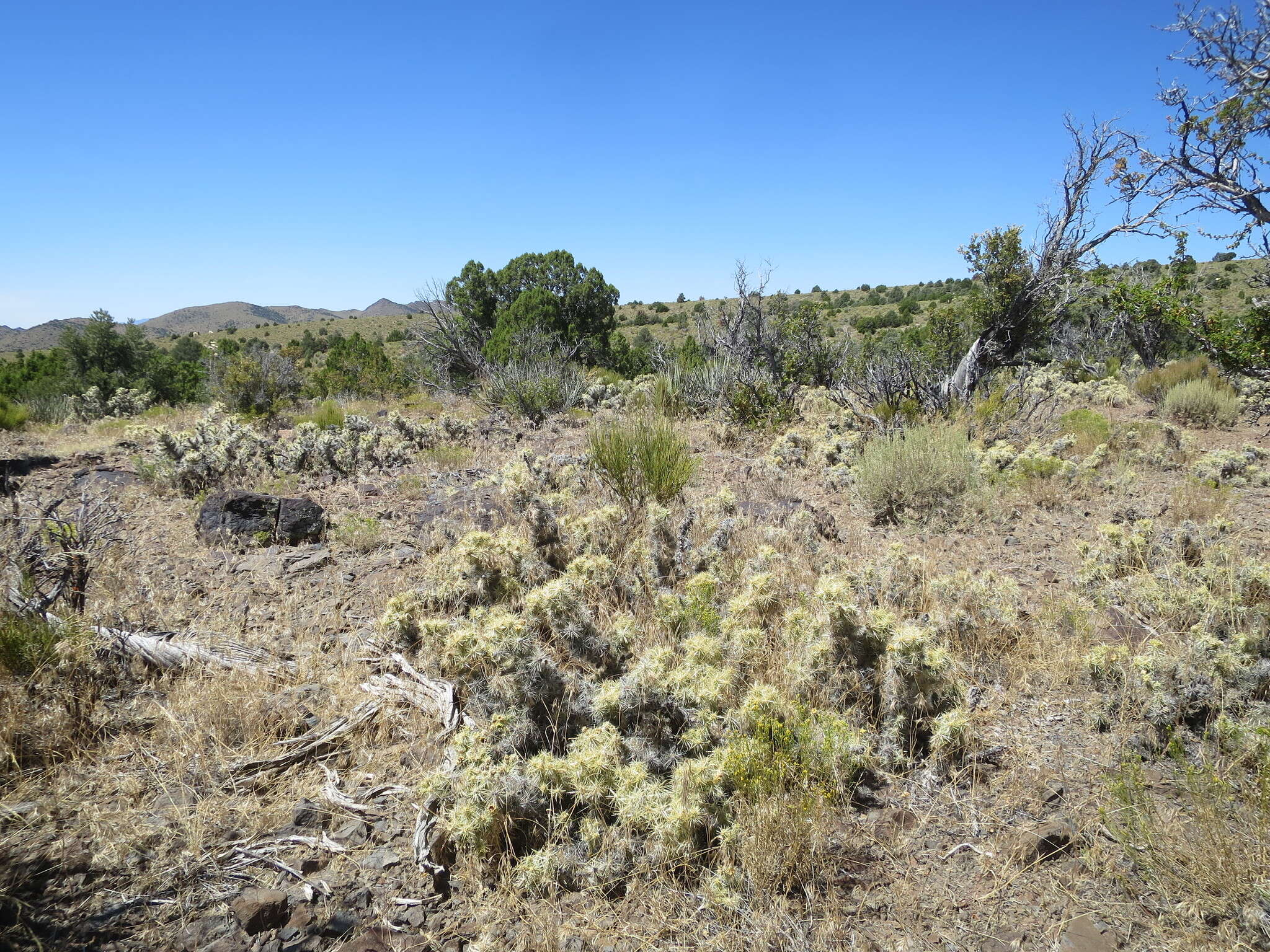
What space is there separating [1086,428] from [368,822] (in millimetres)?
8712

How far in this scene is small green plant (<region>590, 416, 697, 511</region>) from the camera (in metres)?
4.98

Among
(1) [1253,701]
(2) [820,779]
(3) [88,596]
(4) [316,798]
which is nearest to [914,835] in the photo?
(2) [820,779]

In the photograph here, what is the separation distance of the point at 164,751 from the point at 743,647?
237 cm

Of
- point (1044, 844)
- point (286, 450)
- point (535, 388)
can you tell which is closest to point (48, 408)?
point (286, 450)

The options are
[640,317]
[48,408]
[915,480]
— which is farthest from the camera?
[640,317]

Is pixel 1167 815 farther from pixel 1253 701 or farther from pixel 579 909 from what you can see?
pixel 579 909

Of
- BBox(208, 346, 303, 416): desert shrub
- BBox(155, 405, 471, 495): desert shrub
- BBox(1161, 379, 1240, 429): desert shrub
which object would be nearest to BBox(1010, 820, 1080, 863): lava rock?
BBox(155, 405, 471, 495): desert shrub

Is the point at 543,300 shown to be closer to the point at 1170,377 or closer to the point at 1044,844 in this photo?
the point at 1170,377

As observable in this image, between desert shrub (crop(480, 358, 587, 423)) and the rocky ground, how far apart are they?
22.1ft

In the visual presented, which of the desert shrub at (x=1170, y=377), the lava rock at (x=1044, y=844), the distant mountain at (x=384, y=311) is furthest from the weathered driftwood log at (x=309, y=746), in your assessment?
the distant mountain at (x=384, y=311)

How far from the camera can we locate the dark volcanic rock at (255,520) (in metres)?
4.58

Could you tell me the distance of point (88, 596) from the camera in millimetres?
3438

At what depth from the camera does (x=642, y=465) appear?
16.4 ft

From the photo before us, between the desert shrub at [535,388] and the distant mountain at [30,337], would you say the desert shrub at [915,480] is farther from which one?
the distant mountain at [30,337]
